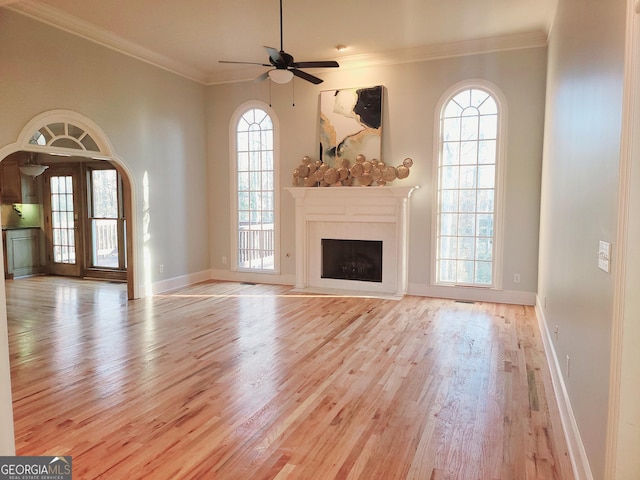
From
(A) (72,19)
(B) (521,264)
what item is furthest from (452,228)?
(A) (72,19)

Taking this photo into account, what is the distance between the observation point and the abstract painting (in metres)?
6.37

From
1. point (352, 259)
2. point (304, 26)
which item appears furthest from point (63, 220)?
point (304, 26)

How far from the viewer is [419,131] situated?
20.4 feet

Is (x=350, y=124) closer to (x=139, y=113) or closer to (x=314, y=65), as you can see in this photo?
(x=314, y=65)

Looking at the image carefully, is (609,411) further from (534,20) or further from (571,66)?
(534,20)

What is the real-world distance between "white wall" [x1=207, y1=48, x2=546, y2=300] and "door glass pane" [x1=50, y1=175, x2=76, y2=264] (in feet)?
9.64

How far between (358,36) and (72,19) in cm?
342

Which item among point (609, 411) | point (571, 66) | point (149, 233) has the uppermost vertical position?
point (571, 66)

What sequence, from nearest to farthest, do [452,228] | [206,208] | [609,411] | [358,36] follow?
[609,411] → [358,36] → [452,228] → [206,208]

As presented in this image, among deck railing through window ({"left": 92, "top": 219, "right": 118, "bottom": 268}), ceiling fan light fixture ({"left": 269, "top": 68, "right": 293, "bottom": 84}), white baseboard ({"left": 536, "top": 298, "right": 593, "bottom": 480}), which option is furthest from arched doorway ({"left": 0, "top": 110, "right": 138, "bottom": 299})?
white baseboard ({"left": 536, "top": 298, "right": 593, "bottom": 480})

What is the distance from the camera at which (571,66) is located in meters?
3.21

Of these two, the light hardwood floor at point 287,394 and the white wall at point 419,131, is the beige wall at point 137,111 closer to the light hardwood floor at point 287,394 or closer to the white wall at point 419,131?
the white wall at point 419,131

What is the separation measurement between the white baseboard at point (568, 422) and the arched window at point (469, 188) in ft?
7.32

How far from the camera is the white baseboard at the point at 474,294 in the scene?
584cm
